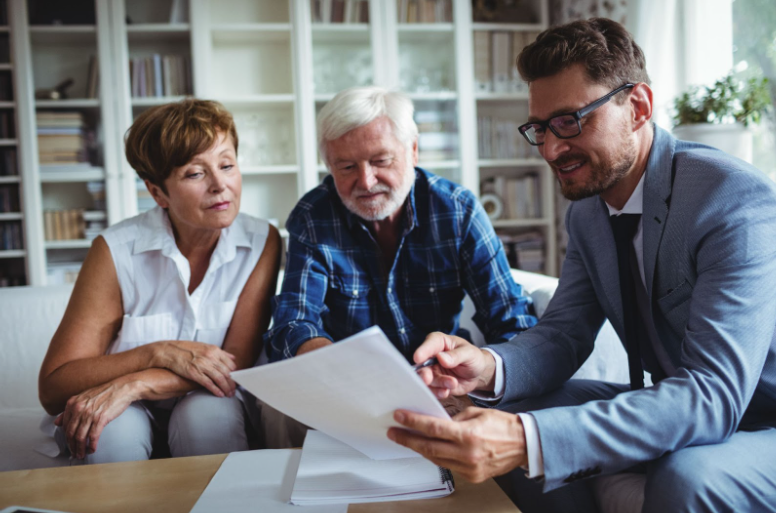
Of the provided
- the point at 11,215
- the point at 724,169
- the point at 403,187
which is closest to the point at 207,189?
the point at 403,187

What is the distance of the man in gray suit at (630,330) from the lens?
0.79 meters

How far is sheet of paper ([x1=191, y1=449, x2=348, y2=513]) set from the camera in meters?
0.82

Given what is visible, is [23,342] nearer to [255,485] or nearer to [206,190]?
[206,190]

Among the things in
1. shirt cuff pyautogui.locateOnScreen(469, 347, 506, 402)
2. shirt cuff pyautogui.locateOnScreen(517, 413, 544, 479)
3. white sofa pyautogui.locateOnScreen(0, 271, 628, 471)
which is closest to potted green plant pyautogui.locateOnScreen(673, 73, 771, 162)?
white sofa pyautogui.locateOnScreen(0, 271, 628, 471)

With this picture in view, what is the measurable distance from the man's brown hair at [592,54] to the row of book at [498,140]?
8.13 feet

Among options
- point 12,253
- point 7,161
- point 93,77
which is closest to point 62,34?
point 93,77

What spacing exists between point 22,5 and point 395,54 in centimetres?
194

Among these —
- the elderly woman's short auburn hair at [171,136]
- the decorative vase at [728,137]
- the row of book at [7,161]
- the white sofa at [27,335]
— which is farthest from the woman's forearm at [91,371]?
the row of book at [7,161]

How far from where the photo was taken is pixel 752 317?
848 millimetres

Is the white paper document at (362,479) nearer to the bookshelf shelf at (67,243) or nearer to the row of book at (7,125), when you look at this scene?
the bookshelf shelf at (67,243)

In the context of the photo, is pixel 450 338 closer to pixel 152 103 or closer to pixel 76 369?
pixel 76 369

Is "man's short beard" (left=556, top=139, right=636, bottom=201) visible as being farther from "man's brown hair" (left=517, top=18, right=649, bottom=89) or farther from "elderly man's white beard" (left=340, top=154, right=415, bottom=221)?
"elderly man's white beard" (left=340, top=154, right=415, bottom=221)

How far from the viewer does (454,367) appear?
103cm

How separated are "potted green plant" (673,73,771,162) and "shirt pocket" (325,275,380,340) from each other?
4.47 feet
